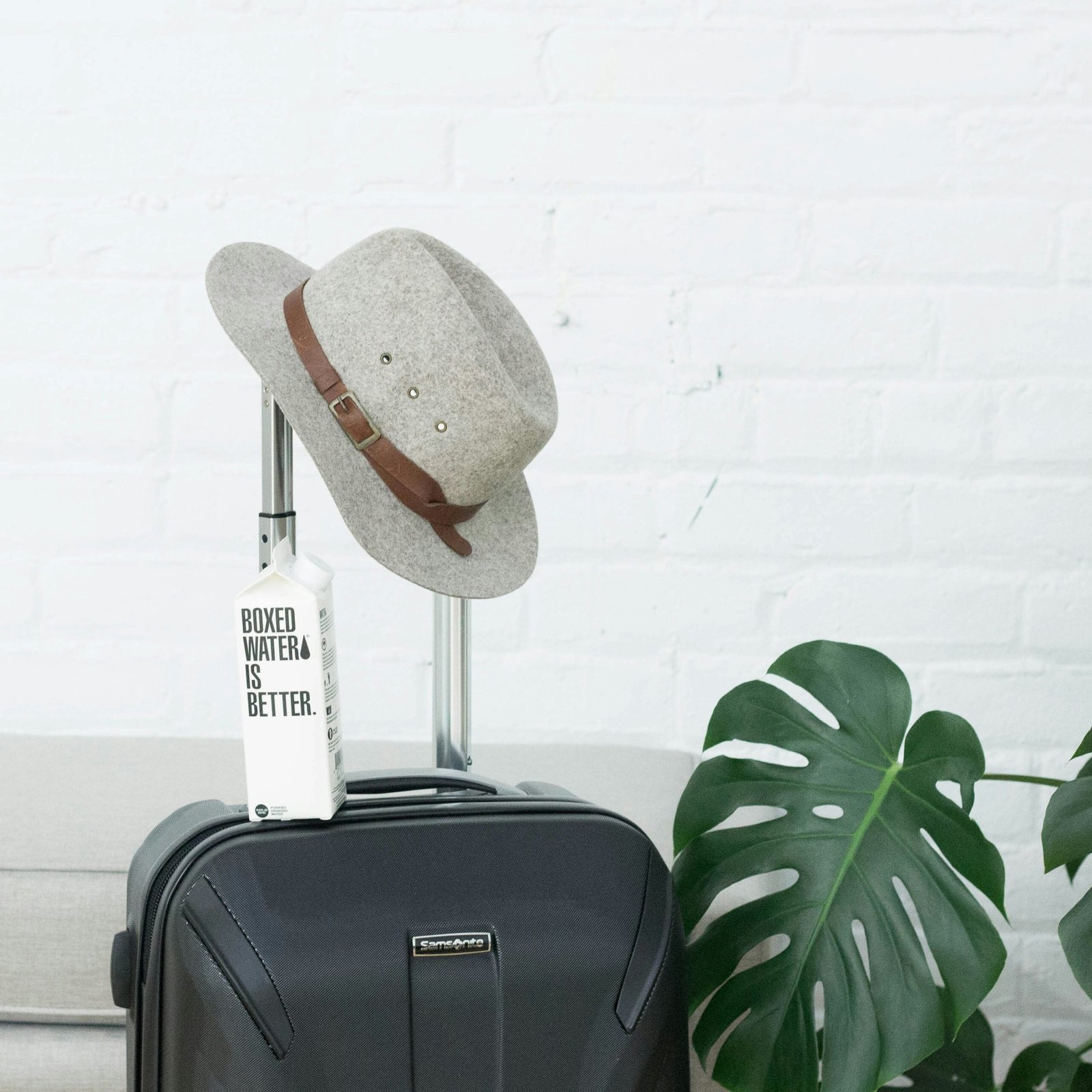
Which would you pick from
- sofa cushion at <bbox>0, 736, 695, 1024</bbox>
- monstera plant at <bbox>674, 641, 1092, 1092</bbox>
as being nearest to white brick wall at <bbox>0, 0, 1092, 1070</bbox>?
sofa cushion at <bbox>0, 736, 695, 1024</bbox>

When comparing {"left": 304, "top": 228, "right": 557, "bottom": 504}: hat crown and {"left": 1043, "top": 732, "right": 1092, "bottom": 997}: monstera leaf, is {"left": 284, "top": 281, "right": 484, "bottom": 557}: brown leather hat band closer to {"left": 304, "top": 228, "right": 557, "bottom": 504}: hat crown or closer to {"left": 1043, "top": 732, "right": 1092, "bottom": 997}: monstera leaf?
{"left": 304, "top": 228, "right": 557, "bottom": 504}: hat crown

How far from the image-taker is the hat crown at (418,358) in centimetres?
67

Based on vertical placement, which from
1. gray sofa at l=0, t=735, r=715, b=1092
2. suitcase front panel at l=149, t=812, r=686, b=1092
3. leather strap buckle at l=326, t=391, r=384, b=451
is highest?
leather strap buckle at l=326, t=391, r=384, b=451

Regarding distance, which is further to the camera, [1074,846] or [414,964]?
[1074,846]

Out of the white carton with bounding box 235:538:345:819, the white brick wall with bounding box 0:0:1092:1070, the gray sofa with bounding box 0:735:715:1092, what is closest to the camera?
the white carton with bounding box 235:538:345:819

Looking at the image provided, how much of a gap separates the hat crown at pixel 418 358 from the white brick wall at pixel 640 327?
1.94ft

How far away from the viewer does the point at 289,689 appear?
0.63 meters

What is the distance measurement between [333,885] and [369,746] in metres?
0.55

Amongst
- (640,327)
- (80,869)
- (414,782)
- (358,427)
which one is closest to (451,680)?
(414,782)

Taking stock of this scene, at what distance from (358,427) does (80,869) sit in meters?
0.44

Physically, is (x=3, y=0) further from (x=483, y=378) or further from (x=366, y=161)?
(x=483, y=378)

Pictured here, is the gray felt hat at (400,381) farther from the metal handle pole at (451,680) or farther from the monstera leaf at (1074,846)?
the monstera leaf at (1074,846)

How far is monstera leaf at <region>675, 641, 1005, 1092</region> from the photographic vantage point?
749mm

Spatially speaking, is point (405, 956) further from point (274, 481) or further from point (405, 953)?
point (274, 481)
